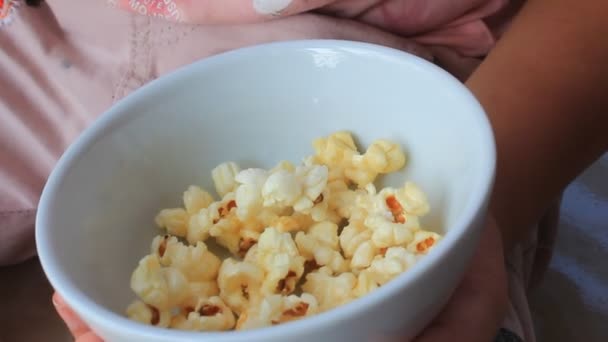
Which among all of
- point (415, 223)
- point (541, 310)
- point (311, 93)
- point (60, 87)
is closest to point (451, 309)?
point (415, 223)

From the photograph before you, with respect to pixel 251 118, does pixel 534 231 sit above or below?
below

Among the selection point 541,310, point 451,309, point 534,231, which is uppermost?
point 451,309

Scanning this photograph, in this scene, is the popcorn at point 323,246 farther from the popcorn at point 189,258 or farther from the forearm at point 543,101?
the forearm at point 543,101

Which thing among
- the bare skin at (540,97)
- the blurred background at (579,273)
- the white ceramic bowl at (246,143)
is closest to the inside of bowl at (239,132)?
the white ceramic bowl at (246,143)

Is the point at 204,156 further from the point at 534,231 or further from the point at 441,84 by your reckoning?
the point at 534,231

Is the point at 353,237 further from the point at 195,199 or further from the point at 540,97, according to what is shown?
the point at 540,97

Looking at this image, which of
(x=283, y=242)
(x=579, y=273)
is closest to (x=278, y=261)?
(x=283, y=242)

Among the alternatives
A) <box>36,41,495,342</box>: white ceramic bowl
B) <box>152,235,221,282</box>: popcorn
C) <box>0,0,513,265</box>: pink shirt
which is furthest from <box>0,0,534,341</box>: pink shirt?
<box>152,235,221,282</box>: popcorn
